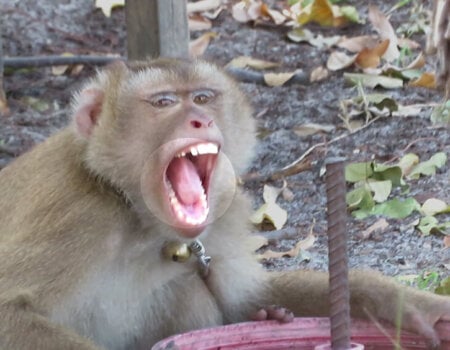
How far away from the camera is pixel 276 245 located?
201 inches

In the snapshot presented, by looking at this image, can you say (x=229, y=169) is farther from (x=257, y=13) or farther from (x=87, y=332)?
(x=257, y=13)

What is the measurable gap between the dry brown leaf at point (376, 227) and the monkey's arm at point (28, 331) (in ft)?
6.40

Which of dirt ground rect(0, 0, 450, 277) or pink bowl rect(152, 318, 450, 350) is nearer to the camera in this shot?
pink bowl rect(152, 318, 450, 350)

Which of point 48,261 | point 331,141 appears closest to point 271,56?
point 331,141

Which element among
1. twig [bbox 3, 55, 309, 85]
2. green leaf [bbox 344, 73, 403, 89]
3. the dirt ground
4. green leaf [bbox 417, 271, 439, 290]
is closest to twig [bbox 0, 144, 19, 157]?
the dirt ground

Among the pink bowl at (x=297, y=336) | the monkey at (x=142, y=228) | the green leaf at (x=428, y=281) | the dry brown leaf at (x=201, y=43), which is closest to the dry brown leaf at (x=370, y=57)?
the dry brown leaf at (x=201, y=43)

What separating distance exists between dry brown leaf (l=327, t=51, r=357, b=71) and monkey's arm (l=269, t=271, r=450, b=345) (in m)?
2.82

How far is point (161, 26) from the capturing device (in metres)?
5.00

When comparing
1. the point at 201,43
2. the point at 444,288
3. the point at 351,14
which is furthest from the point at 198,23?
the point at 444,288

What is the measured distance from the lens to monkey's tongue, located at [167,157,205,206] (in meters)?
3.43

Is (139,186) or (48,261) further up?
(139,186)

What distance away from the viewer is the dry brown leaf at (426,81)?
6.36m

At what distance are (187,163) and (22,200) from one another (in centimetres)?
59

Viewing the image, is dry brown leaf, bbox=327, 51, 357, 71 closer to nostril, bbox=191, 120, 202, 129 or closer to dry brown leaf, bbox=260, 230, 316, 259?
dry brown leaf, bbox=260, 230, 316, 259
